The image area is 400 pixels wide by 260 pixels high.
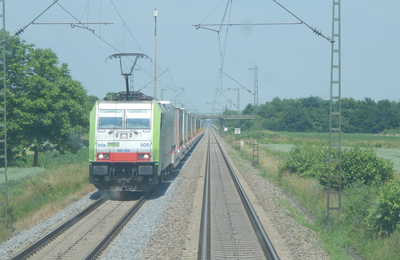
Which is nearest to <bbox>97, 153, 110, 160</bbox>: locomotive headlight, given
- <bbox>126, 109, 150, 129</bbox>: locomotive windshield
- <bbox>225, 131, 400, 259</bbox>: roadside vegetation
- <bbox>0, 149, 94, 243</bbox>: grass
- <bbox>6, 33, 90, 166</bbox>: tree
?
<bbox>126, 109, 150, 129</bbox>: locomotive windshield

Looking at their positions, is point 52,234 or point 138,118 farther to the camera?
point 138,118

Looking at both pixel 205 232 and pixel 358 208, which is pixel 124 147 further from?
pixel 358 208

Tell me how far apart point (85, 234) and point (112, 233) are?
2.11ft

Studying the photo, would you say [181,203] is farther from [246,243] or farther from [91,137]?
[246,243]

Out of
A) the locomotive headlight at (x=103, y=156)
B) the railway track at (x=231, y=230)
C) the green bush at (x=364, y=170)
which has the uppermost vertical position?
the locomotive headlight at (x=103, y=156)

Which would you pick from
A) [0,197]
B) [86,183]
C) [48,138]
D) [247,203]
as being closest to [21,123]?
[48,138]

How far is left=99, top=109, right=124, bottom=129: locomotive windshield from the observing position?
1348cm

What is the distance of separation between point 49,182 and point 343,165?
1074 centimetres

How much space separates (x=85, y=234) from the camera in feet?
30.1

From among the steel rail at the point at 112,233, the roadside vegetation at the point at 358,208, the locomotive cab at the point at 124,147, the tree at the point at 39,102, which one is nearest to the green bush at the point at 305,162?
the roadside vegetation at the point at 358,208

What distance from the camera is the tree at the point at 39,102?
25.9m

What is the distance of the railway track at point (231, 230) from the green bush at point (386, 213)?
8.16ft

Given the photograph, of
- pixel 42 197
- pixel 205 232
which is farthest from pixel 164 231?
pixel 42 197

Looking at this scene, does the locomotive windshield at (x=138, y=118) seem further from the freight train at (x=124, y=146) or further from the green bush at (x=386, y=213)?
the green bush at (x=386, y=213)
